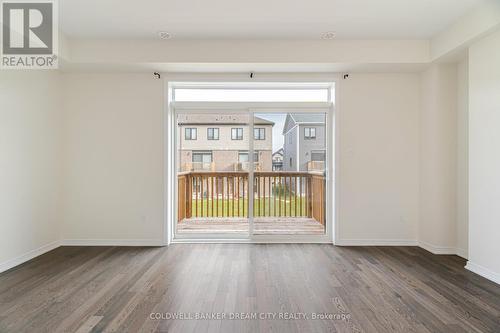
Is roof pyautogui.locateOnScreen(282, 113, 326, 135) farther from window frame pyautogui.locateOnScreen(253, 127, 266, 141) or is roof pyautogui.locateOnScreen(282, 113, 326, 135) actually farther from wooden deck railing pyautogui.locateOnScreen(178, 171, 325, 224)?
wooden deck railing pyautogui.locateOnScreen(178, 171, 325, 224)

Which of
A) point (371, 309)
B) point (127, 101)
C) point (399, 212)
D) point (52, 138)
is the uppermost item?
point (127, 101)

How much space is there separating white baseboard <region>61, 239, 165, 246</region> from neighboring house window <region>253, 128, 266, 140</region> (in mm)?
2036

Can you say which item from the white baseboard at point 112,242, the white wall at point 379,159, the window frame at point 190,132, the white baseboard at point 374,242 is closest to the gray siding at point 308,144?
the white wall at point 379,159

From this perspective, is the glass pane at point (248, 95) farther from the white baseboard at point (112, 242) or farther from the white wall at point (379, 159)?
the white baseboard at point (112, 242)

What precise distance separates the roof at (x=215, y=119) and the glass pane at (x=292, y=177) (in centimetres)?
19

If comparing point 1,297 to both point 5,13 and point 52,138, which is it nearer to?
point 52,138

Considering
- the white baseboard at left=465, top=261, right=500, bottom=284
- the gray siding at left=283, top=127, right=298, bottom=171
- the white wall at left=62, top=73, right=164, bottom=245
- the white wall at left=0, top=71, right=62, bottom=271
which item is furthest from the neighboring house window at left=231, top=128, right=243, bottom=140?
the white baseboard at left=465, top=261, right=500, bottom=284

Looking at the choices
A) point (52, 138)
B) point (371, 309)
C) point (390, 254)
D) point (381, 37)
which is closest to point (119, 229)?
point (52, 138)

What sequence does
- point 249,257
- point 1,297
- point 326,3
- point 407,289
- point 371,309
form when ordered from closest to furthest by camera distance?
point 371,309
point 1,297
point 407,289
point 326,3
point 249,257

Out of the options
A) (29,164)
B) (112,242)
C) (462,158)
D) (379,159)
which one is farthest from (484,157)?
(29,164)

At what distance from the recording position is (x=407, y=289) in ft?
9.20

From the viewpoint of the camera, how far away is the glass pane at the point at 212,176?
14.9 ft

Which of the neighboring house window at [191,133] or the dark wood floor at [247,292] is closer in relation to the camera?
the dark wood floor at [247,292]

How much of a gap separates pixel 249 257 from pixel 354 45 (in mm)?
3008
